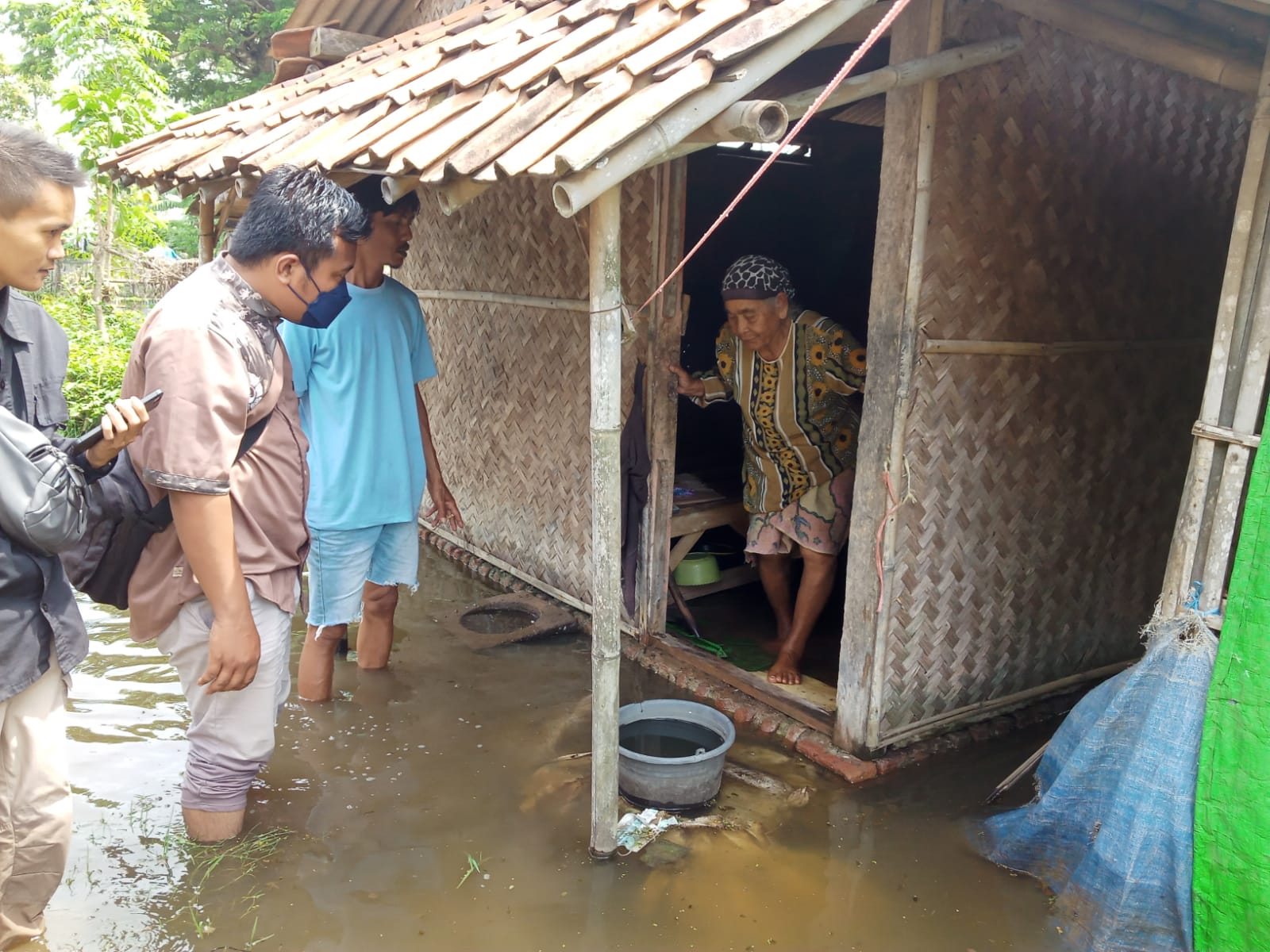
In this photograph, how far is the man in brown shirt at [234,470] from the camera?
2312mm

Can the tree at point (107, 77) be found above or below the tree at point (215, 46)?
below

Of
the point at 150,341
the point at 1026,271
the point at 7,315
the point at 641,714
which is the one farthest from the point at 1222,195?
the point at 7,315

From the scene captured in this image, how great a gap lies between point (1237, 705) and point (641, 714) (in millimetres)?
1937

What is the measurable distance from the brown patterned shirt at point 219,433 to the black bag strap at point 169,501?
0.02m

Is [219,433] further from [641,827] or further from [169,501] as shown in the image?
[641,827]

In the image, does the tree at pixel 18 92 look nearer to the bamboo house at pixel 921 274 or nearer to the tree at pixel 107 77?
the tree at pixel 107 77

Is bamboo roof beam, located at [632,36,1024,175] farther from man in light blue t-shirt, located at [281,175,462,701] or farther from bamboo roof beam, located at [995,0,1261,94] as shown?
man in light blue t-shirt, located at [281,175,462,701]

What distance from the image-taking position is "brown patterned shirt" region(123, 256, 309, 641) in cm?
229

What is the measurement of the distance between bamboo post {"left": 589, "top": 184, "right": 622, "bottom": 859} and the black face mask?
845mm

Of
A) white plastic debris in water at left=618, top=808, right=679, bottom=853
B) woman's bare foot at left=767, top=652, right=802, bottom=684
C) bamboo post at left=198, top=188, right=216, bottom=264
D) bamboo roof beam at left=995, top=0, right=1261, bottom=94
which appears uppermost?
bamboo roof beam at left=995, top=0, right=1261, bottom=94

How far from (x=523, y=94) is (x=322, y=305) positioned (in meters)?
0.88

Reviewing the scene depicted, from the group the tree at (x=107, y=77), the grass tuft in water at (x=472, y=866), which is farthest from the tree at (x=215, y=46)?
the grass tuft in water at (x=472, y=866)

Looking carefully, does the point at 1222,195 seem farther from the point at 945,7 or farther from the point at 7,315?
the point at 7,315

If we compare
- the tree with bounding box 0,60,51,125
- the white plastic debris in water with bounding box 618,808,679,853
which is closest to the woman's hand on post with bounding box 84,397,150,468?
the white plastic debris in water with bounding box 618,808,679,853
